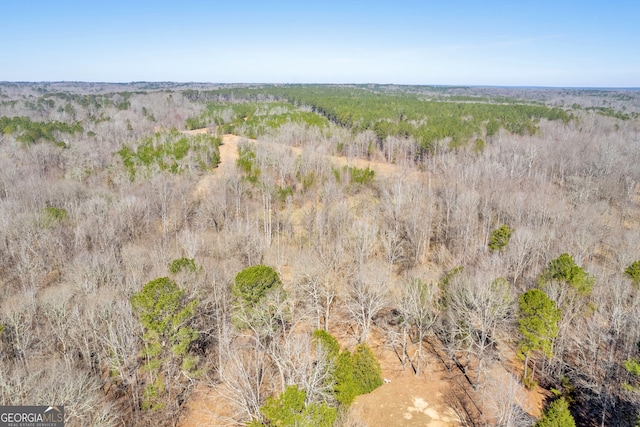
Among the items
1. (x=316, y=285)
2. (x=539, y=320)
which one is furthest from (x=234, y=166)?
(x=539, y=320)

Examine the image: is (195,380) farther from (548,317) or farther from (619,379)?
(619,379)

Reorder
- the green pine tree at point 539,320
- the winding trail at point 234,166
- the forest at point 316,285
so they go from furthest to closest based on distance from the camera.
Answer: the winding trail at point 234,166 → the green pine tree at point 539,320 → the forest at point 316,285

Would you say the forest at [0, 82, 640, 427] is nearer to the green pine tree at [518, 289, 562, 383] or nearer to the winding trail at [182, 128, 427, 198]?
the green pine tree at [518, 289, 562, 383]

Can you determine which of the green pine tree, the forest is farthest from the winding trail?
the green pine tree

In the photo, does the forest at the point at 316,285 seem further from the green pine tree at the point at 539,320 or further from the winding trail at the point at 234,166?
the winding trail at the point at 234,166

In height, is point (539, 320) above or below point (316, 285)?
above

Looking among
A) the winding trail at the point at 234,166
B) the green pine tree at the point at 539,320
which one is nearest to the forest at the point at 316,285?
the green pine tree at the point at 539,320

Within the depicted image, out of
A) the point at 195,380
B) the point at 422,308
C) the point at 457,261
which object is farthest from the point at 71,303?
the point at 457,261

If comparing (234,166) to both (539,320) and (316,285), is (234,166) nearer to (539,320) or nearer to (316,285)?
(316,285)

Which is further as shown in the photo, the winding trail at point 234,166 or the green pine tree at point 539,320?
the winding trail at point 234,166
